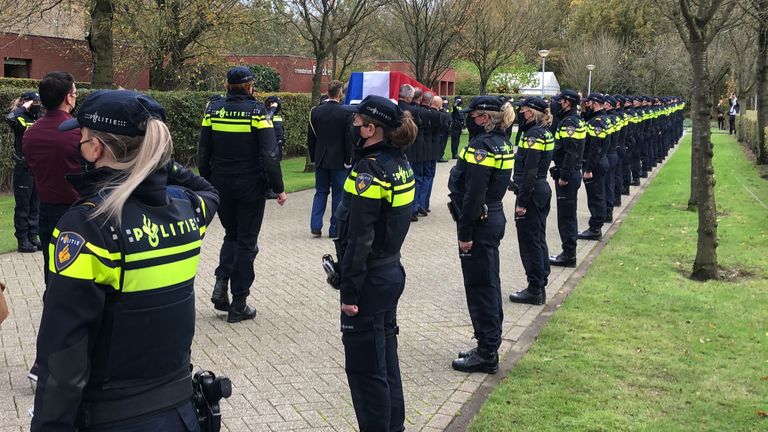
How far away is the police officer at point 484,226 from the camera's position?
5.77 meters

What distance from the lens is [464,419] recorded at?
16.2 feet

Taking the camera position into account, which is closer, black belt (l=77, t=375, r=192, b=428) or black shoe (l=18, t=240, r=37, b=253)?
black belt (l=77, t=375, r=192, b=428)

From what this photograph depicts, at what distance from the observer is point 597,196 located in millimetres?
11734

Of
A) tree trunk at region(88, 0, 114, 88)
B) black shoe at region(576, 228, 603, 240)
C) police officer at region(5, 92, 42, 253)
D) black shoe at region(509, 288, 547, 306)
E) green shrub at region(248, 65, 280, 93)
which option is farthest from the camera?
green shrub at region(248, 65, 280, 93)

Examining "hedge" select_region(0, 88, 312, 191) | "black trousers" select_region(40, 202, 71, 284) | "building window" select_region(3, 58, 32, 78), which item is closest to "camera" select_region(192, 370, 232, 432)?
"black trousers" select_region(40, 202, 71, 284)

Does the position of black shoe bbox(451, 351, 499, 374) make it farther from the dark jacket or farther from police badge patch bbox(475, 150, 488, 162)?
the dark jacket

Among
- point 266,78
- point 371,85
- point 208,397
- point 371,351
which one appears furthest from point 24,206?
point 266,78

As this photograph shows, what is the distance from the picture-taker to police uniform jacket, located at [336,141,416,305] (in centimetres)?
403

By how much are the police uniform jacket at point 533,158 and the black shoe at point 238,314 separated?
3023 millimetres

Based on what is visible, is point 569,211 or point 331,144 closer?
point 569,211

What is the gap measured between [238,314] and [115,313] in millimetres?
4528

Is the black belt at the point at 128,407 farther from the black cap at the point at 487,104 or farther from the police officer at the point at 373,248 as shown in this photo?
the black cap at the point at 487,104

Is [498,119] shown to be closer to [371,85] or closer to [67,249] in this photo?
[67,249]

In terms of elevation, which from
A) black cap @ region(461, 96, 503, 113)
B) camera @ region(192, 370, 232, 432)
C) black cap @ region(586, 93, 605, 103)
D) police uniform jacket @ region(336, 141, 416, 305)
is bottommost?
camera @ region(192, 370, 232, 432)
